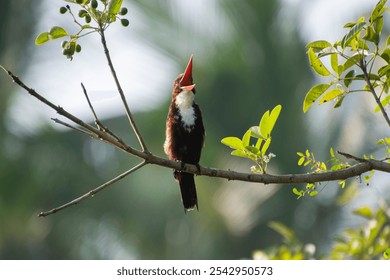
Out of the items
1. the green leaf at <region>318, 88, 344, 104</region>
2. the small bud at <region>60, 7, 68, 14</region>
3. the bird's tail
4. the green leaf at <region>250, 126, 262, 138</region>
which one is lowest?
the green leaf at <region>250, 126, 262, 138</region>

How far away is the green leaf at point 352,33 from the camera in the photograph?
2.64 m

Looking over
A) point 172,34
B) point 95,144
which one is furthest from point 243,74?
point 95,144

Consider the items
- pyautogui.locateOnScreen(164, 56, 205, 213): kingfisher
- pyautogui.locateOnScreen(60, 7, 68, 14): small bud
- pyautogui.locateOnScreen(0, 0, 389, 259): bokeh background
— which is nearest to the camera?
pyautogui.locateOnScreen(60, 7, 68, 14): small bud

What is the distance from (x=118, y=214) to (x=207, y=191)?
297 centimetres

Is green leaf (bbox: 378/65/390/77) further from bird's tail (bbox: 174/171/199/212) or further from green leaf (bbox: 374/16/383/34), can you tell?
bird's tail (bbox: 174/171/199/212)

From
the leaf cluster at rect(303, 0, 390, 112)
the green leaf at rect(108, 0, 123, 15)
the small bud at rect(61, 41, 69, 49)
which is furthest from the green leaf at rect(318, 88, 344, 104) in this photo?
the small bud at rect(61, 41, 69, 49)

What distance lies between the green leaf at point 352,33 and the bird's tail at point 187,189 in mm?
2348

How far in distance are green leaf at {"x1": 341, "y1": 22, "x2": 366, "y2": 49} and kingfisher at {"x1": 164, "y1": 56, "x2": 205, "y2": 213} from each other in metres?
2.11

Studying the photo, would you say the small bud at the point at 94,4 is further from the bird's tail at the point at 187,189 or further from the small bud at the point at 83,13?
the bird's tail at the point at 187,189

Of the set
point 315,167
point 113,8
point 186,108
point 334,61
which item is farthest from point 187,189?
point 113,8

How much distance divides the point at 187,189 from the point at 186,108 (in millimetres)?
519

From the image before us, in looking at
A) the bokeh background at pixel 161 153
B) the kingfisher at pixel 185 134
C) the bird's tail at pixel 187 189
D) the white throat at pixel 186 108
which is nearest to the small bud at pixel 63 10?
the kingfisher at pixel 185 134

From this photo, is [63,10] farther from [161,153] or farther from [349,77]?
[161,153]

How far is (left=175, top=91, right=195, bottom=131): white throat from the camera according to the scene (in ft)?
15.8
